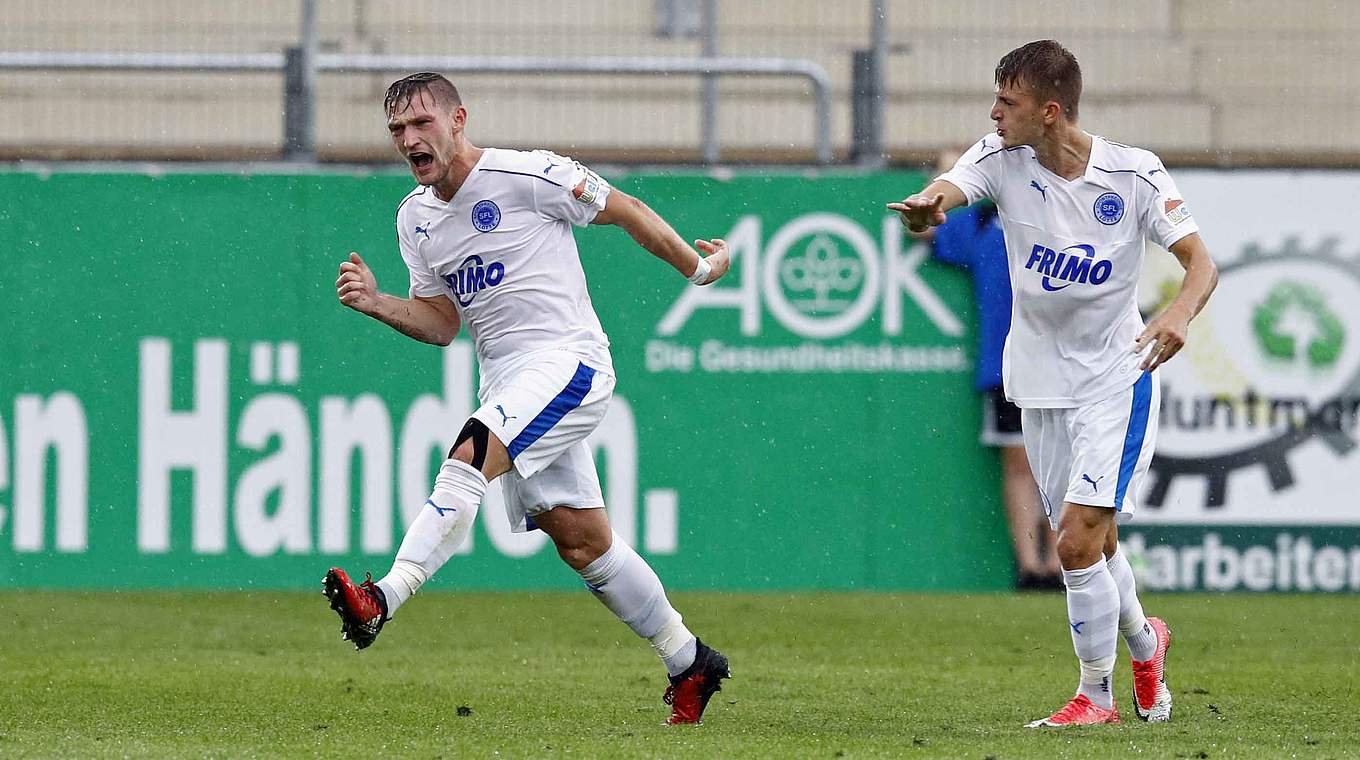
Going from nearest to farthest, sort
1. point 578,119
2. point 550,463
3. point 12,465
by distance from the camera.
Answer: point 550,463 → point 12,465 → point 578,119

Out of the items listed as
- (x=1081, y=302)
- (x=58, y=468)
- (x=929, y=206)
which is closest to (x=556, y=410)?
(x=929, y=206)

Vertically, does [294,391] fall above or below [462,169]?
below

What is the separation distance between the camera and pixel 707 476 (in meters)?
12.0

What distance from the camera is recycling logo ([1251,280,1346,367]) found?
12.2m

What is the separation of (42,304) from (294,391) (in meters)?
1.51

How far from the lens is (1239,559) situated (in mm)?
12047

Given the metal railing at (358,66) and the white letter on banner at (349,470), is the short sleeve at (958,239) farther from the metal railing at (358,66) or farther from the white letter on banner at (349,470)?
the white letter on banner at (349,470)

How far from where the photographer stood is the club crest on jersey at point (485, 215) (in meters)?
6.91

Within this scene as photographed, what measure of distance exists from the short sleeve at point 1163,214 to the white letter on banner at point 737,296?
5114mm

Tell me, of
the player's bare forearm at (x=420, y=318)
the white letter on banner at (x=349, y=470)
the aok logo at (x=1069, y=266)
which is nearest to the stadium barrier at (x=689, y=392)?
the white letter on banner at (x=349, y=470)

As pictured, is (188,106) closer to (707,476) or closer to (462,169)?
(707,476)


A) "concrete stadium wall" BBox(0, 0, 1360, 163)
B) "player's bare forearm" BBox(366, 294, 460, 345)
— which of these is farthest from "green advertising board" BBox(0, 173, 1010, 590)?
"player's bare forearm" BBox(366, 294, 460, 345)

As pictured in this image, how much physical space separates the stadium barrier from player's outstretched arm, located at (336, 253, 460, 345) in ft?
15.1

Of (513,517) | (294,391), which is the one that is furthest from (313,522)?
(513,517)
